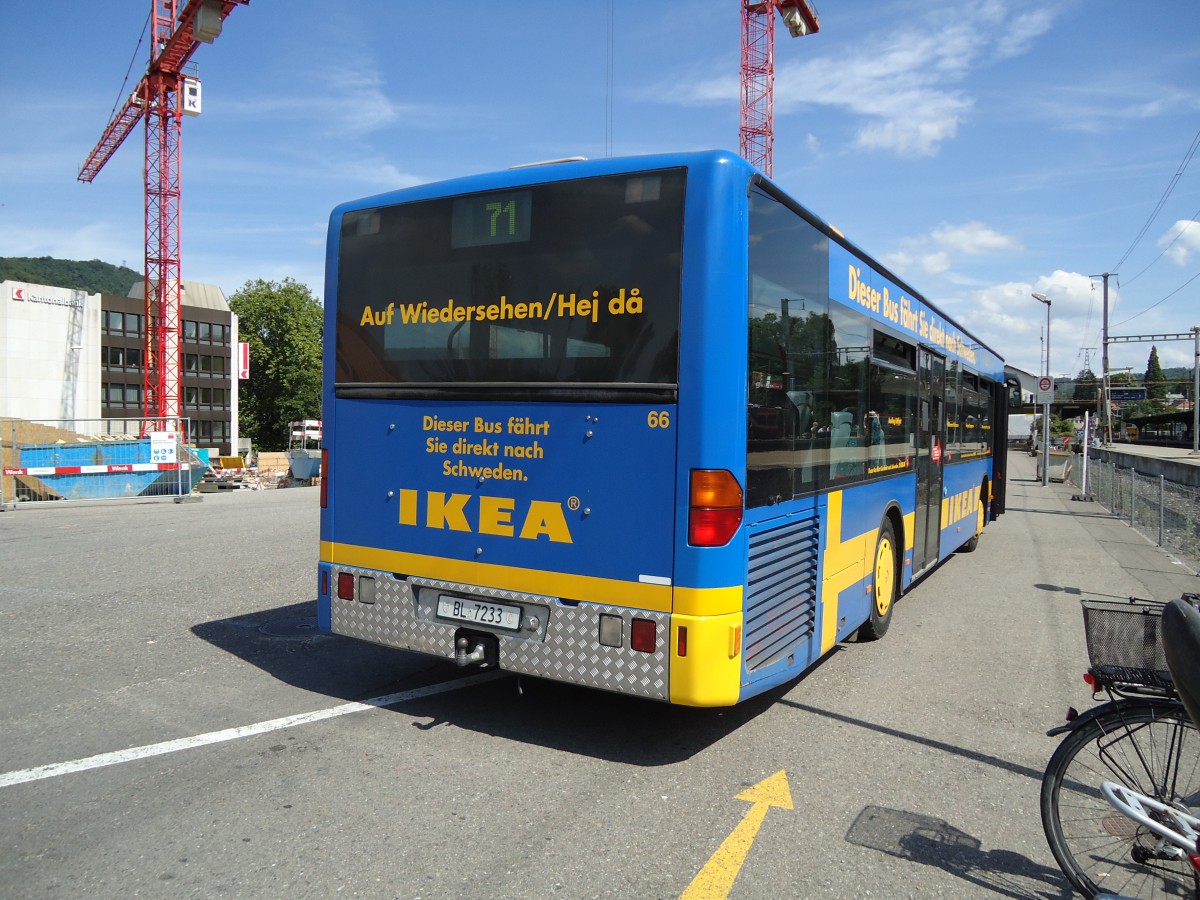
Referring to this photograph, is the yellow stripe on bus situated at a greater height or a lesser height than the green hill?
lesser

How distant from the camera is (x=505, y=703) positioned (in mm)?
5355

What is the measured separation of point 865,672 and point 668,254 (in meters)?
3.76

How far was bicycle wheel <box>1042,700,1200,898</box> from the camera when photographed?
9.71ft

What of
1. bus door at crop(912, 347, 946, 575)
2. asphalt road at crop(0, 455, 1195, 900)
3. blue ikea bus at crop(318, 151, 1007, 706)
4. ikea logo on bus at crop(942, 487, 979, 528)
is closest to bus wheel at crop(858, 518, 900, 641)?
asphalt road at crop(0, 455, 1195, 900)

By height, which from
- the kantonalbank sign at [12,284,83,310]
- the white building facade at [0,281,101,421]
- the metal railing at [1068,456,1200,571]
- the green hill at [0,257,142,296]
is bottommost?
the metal railing at [1068,456,1200,571]

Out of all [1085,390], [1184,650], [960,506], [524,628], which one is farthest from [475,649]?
[1085,390]

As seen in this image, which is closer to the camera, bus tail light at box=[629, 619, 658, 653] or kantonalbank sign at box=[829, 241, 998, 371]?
bus tail light at box=[629, 619, 658, 653]

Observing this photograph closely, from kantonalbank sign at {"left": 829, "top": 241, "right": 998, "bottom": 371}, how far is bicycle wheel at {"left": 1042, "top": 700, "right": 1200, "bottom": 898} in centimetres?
336

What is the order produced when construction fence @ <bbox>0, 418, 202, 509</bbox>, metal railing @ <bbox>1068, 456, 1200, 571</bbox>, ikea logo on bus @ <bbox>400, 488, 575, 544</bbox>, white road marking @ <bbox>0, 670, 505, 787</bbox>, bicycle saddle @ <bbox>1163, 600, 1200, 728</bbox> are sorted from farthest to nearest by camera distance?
construction fence @ <bbox>0, 418, 202, 509</bbox>
metal railing @ <bbox>1068, 456, 1200, 571</bbox>
ikea logo on bus @ <bbox>400, 488, 575, 544</bbox>
white road marking @ <bbox>0, 670, 505, 787</bbox>
bicycle saddle @ <bbox>1163, 600, 1200, 728</bbox>

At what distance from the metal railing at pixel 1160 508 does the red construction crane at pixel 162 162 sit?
54890mm

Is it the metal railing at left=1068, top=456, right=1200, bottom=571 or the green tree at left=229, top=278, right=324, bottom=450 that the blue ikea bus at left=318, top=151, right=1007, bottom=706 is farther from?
the green tree at left=229, top=278, right=324, bottom=450

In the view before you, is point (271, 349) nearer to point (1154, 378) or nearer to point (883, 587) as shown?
point (883, 587)

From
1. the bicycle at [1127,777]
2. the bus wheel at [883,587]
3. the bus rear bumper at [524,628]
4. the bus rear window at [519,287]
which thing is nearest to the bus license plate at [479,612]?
the bus rear bumper at [524,628]

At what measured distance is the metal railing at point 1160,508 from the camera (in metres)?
12.9
